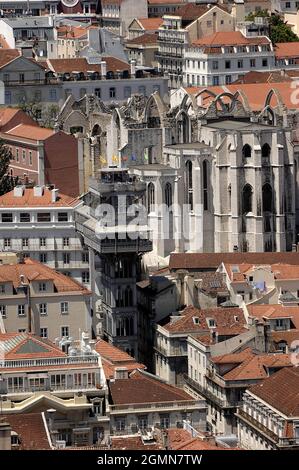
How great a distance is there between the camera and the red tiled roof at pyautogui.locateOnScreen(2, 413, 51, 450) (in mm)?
37406

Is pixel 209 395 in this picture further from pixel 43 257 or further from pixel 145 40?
pixel 145 40

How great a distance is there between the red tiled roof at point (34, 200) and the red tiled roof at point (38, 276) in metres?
6.89

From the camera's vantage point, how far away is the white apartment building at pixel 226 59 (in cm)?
11038

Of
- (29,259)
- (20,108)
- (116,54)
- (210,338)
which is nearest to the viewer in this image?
(210,338)

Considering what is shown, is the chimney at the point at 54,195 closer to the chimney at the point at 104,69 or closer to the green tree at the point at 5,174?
the green tree at the point at 5,174

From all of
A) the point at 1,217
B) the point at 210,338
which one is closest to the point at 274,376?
the point at 210,338

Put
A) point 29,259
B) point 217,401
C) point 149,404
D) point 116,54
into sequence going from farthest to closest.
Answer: point 116,54, point 29,259, point 217,401, point 149,404

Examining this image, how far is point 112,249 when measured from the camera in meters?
60.3

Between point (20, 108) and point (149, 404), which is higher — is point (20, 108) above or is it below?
above

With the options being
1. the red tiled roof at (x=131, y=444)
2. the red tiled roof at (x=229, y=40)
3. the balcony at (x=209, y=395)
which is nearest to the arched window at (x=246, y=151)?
the balcony at (x=209, y=395)

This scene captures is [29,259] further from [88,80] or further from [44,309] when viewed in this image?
[88,80]

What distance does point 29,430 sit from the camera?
128 ft

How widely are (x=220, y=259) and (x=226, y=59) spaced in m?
45.8

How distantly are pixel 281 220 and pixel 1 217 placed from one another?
1024 cm
